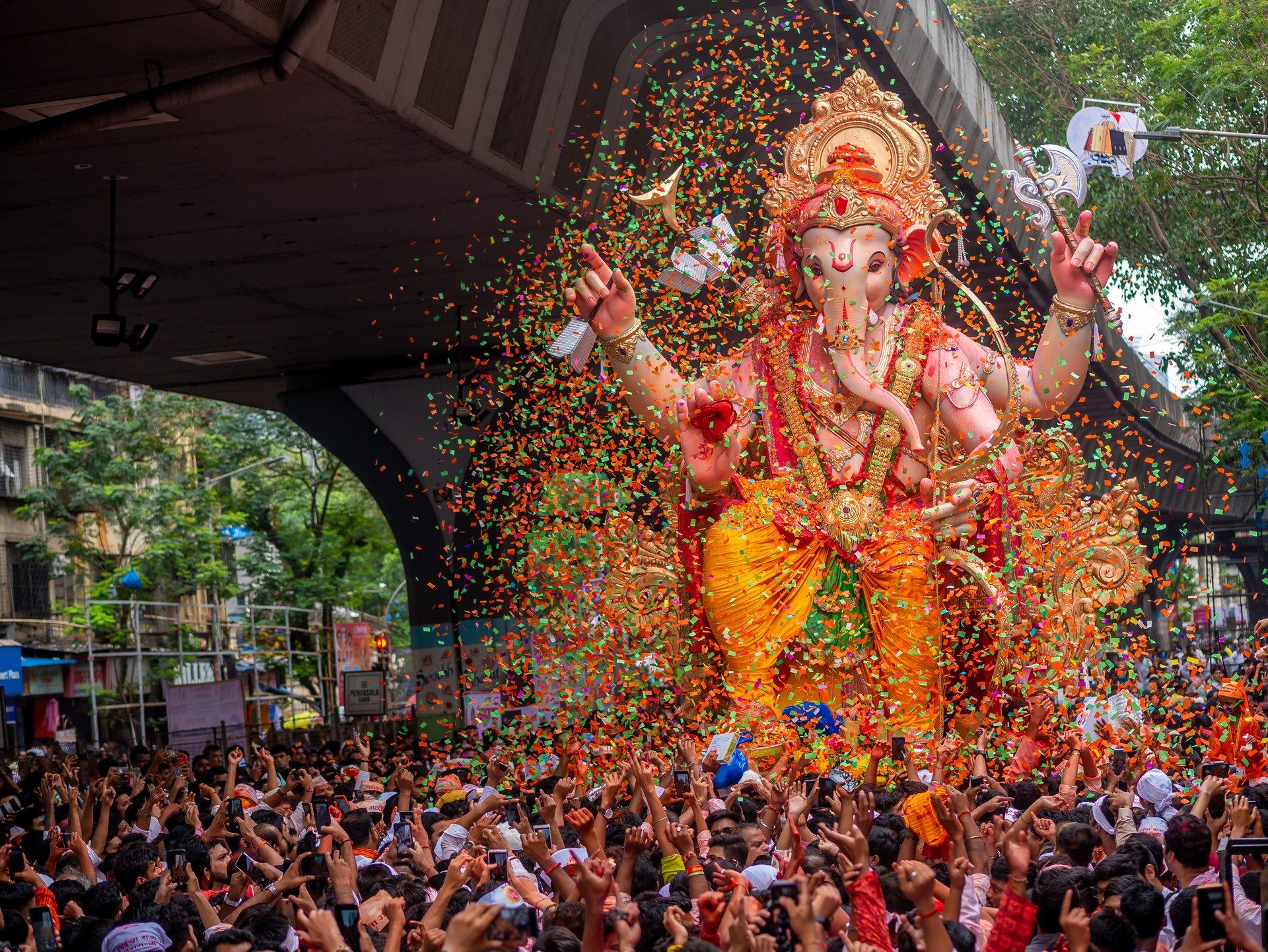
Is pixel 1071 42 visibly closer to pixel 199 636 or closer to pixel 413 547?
pixel 413 547

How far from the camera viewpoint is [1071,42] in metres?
25.6

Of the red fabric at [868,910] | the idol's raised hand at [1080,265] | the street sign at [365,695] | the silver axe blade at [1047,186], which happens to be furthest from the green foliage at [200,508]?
the red fabric at [868,910]

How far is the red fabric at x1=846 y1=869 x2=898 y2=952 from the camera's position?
4.11 m

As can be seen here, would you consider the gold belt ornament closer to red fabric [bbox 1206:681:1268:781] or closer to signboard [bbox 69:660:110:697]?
red fabric [bbox 1206:681:1268:781]

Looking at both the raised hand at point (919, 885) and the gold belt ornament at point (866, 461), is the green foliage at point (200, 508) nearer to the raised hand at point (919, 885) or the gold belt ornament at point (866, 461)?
the gold belt ornament at point (866, 461)

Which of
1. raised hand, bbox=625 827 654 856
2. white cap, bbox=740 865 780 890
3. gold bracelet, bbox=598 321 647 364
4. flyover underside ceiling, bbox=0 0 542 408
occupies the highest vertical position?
flyover underside ceiling, bbox=0 0 542 408

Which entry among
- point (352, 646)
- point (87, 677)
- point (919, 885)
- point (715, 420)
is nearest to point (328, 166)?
point (715, 420)

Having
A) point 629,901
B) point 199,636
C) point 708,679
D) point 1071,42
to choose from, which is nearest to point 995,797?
point 629,901

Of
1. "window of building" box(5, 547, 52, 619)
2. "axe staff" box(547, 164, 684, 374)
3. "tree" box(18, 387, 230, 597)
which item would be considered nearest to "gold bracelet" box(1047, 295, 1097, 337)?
"axe staff" box(547, 164, 684, 374)

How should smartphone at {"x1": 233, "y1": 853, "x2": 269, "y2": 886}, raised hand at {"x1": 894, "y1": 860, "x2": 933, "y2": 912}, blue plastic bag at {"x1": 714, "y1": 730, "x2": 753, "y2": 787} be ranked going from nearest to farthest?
raised hand at {"x1": 894, "y1": 860, "x2": 933, "y2": 912}, smartphone at {"x1": 233, "y1": 853, "x2": 269, "y2": 886}, blue plastic bag at {"x1": 714, "y1": 730, "x2": 753, "y2": 787}

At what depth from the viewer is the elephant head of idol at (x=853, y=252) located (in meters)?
9.05

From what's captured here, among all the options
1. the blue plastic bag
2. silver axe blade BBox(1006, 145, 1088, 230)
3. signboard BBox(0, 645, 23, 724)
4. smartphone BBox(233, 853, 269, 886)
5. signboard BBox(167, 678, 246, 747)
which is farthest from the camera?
signboard BBox(0, 645, 23, 724)

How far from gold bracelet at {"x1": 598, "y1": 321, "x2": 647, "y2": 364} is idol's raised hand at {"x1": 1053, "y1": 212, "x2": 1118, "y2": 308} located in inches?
96.6

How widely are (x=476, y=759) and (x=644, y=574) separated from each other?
6.26 feet
